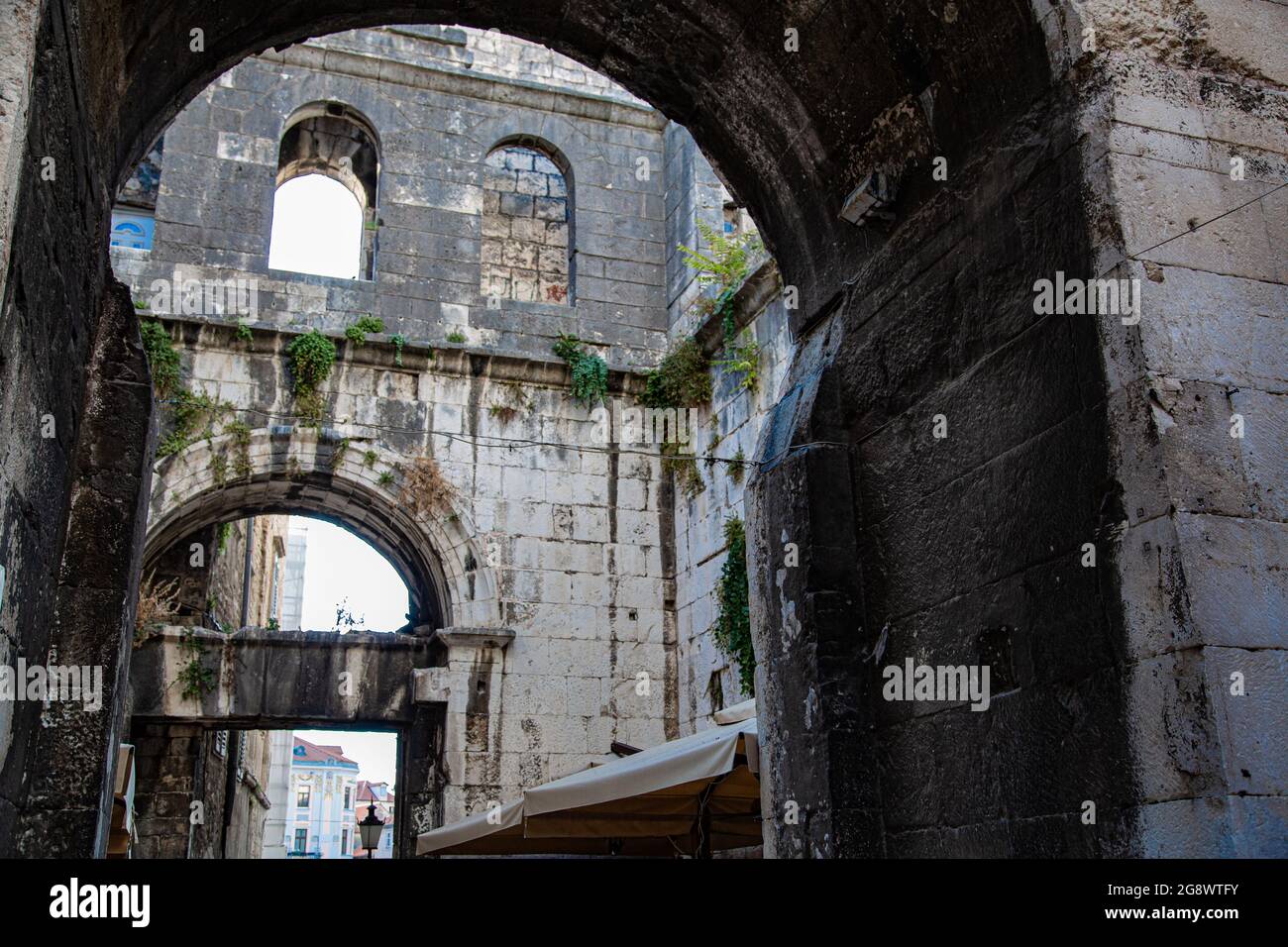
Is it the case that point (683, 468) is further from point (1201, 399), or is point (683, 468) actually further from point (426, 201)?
point (1201, 399)

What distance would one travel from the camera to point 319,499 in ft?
38.7

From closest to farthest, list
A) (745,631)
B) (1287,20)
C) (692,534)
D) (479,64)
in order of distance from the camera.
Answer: (1287,20) < (745,631) < (692,534) < (479,64)

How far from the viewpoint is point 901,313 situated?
449 cm

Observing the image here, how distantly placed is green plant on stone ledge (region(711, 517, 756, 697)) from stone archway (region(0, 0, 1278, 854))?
17.1 ft

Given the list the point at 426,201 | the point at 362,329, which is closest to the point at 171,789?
the point at 362,329

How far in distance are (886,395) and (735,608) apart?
5.97 meters

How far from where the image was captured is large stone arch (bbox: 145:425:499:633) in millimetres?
10812

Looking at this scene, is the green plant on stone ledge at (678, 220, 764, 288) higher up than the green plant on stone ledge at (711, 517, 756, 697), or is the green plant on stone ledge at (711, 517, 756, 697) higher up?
the green plant on stone ledge at (678, 220, 764, 288)

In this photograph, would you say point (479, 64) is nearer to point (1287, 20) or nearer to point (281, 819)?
point (1287, 20)

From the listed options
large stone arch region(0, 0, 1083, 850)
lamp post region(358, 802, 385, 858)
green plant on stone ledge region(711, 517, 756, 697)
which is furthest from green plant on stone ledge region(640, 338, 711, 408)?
large stone arch region(0, 0, 1083, 850)

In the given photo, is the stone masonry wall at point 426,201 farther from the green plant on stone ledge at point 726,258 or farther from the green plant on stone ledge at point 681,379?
the green plant on stone ledge at point 726,258

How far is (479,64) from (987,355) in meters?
10.2

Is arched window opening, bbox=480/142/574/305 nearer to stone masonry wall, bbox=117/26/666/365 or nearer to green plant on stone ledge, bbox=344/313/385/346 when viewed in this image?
stone masonry wall, bbox=117/26/666/365
